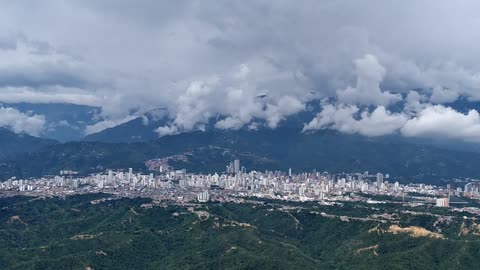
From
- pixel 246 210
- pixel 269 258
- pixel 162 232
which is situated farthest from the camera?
pixel 246 210

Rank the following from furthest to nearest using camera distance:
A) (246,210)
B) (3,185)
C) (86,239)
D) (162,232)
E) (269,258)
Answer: (3,185) < (246,210) < (162,232) < (86,239) < (269,258)

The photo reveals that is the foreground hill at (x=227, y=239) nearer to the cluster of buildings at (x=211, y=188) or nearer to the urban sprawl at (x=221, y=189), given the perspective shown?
the urban sprawl at (x=221, y=189)

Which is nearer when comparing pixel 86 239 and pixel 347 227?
pixel 86 239

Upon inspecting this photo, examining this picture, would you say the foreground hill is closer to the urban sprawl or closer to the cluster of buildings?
the urban sprawl

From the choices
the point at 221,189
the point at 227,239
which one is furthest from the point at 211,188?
the point at 227,239

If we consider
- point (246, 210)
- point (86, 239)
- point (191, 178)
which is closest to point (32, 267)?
point (86, 239)

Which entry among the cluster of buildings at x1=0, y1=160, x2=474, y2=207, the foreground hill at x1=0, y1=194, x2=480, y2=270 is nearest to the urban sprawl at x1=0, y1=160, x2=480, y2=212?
the cluster of buildings at x1=0, y1=160, x2=474, y2=207

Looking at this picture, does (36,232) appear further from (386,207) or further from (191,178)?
(191,178)

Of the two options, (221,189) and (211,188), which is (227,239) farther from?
(211,188)
